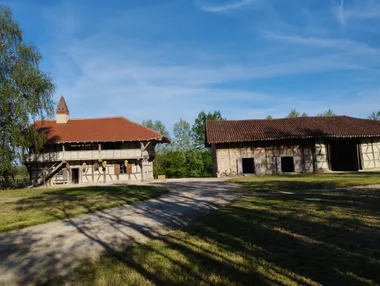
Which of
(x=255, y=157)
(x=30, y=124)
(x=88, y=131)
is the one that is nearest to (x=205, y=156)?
(x=255, y=157)

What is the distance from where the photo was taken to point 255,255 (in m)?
5.11

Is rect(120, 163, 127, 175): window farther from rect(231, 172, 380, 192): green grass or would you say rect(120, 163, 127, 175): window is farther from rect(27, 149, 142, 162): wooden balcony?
rect(231, 172, 380, 192): green grass

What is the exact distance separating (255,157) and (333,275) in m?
25.1

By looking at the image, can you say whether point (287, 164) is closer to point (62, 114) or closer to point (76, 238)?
point (62, 114)

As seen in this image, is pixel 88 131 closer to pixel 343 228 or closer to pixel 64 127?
pixel 64 127

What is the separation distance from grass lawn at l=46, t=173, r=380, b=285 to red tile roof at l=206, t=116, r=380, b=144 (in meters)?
20.6

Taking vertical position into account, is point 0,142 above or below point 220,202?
above

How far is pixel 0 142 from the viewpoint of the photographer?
2241 cm

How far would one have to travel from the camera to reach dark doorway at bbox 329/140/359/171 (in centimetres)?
2989

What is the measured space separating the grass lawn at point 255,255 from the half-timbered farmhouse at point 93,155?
68.8ft

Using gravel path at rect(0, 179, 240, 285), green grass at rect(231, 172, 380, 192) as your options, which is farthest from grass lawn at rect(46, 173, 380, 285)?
green grass at rect(231, 172, 380, 192)

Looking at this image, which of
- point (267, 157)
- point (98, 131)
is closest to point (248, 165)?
point (267, 157)

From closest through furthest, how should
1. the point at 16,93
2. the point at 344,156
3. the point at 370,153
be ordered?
1. the point at 16,93
2. the point at 370,153
3. the point at 344,156

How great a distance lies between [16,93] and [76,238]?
19912 mm
